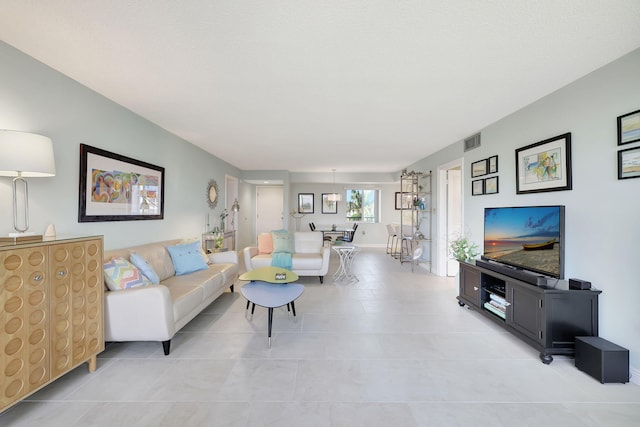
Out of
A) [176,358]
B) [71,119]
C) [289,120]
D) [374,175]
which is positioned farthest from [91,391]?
[374,175]

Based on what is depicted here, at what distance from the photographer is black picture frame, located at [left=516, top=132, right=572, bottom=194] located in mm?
2500

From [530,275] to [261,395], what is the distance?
257cm

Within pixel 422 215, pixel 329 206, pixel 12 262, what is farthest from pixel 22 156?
pixel 329 206

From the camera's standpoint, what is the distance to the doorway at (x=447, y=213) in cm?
520

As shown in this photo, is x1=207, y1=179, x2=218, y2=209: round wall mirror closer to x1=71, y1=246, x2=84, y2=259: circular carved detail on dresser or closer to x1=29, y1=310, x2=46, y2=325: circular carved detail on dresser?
x1=71, y1=246, x2=84, y2=259: circular carved detail on dresser

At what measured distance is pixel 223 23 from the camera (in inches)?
65.6

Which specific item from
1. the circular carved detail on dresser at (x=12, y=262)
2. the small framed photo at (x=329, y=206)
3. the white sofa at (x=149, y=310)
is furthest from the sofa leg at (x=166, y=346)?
the small framed photo at (x=329, y=206)

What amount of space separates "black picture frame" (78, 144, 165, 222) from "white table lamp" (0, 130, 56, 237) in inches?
25.3

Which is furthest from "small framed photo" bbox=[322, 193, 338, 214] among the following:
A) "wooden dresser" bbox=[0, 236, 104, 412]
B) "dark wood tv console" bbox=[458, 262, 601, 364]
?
"wooden dresser" bbox=[0, 236, 104, 412]

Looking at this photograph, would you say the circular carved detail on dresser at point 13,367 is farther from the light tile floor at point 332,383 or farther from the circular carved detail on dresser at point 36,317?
the light tile floor at point 332,383

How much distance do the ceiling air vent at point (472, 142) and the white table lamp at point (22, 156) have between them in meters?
4.72

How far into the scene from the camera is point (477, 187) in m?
3.89

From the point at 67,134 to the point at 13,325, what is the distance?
1673 mm

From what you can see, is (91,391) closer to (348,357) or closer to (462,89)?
(348,357)
